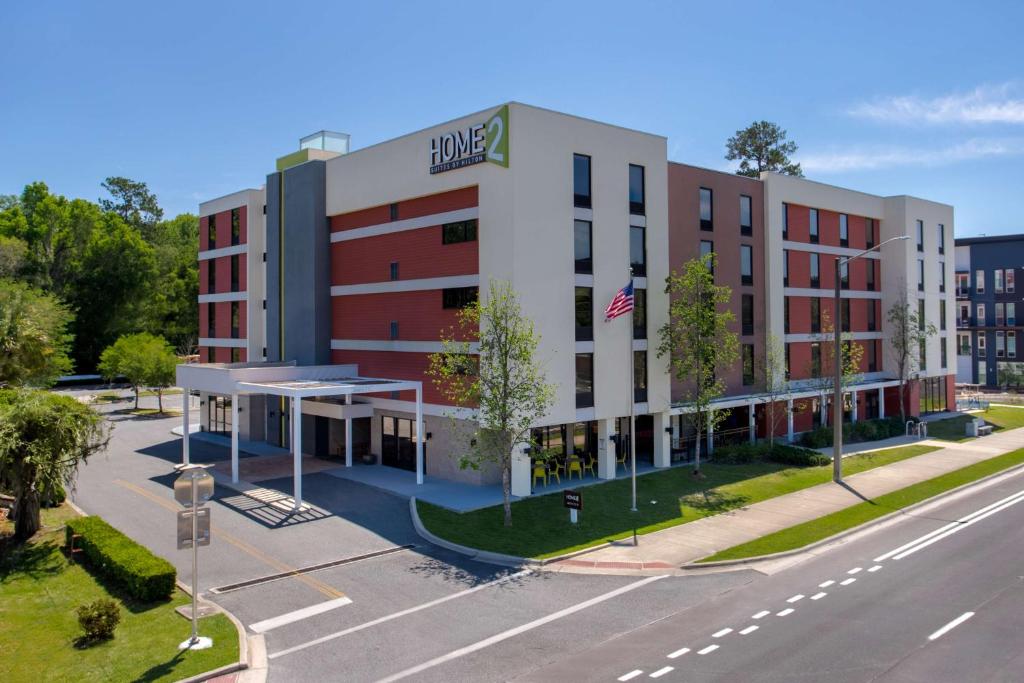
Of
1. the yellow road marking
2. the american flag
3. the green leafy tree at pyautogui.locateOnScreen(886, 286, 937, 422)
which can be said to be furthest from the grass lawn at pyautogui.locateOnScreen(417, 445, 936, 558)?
the green leafy tree at pyautogui.locateOnScreen(886, 286, 937, 422)

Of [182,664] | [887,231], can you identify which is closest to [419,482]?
[182,664]

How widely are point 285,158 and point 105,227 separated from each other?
5963 cm

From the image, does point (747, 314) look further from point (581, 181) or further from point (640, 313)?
point (581, 181)

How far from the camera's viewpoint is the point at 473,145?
28.7 meters

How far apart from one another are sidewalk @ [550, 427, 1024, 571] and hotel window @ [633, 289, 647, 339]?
8.79m

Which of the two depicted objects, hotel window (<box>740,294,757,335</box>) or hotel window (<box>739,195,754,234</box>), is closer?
hotel window (<box>739,195,754,234</box>)

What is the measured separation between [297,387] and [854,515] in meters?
21.2

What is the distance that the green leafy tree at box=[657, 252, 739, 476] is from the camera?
30938 mm

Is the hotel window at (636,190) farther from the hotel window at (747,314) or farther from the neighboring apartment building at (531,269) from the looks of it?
the hotel window at (747,314)

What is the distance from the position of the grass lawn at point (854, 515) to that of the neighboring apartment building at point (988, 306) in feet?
147

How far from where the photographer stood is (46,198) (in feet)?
263

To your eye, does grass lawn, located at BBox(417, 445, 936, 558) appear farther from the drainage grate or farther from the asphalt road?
the drainage grate

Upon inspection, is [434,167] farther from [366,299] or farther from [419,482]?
[419,482]

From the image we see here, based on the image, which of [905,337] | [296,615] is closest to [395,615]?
[296,615]
